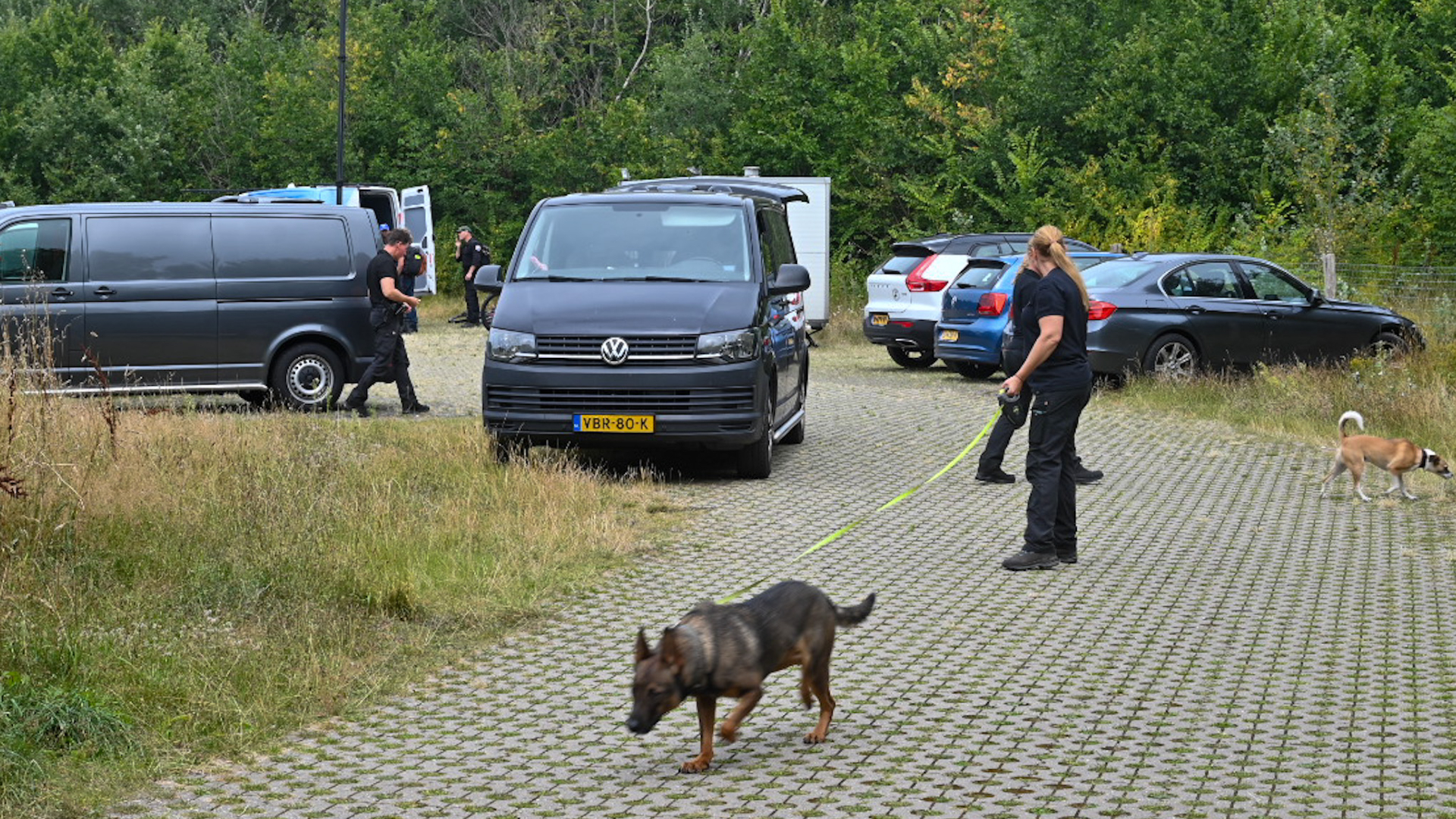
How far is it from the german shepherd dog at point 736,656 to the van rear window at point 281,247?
1155 centimetres

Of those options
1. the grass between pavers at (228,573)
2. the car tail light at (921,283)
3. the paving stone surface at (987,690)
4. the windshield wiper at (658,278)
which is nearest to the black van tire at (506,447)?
the grass between pavers at (228,573)

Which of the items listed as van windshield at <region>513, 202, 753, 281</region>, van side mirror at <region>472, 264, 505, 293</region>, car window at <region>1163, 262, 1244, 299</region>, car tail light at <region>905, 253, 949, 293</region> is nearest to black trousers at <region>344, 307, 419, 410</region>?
van side mirror at <region>472, 264, 505, 293</region>

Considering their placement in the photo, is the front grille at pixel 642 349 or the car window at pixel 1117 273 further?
the car window at pixel 1117 273

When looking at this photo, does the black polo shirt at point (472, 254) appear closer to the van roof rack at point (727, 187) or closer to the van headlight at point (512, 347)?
the van roof rack at point (727, 187)

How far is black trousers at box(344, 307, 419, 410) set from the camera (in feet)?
56.0

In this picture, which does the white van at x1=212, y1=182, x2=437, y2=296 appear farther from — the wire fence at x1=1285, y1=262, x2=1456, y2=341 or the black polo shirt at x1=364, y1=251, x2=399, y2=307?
the wire fence at x1=1285, y1=262, x2=1456, y2=341

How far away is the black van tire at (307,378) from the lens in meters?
17.2

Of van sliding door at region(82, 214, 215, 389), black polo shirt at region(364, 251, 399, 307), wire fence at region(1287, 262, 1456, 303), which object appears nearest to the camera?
van sliding door at region(82, 214, 215, 389)

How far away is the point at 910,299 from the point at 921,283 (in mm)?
274

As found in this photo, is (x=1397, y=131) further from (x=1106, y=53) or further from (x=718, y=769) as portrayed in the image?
(x=718, y=769)

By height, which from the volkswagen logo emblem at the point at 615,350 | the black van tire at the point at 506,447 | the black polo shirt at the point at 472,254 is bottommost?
the black van tire at the point at 506,447

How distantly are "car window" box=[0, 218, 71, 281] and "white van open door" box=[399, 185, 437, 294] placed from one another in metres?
15.8

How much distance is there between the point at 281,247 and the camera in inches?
674

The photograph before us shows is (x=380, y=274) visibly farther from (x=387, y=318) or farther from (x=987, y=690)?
(x=987, y=690)
